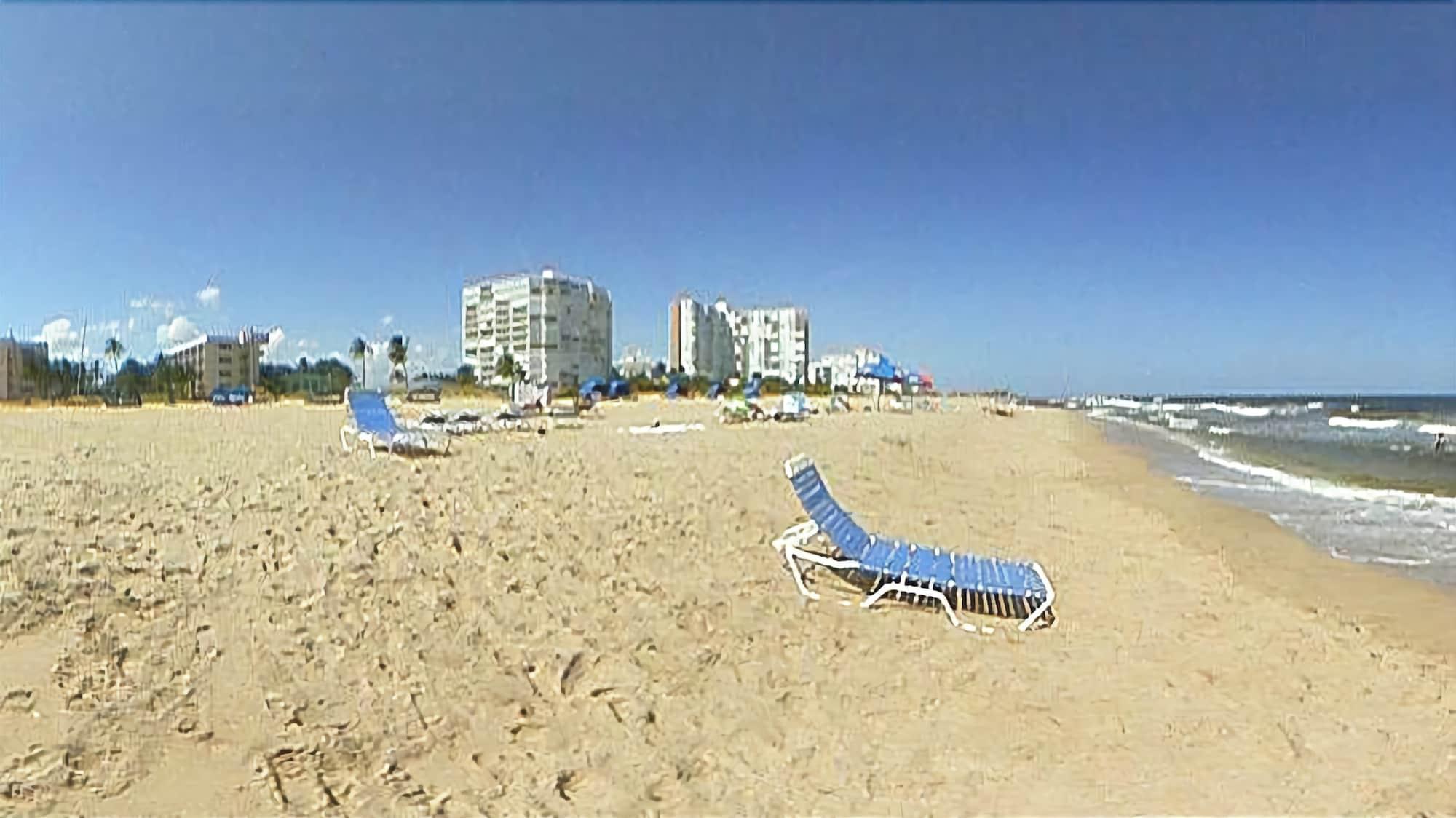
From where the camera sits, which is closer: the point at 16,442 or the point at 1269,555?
the point at 1269,555

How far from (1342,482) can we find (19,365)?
51.6 m

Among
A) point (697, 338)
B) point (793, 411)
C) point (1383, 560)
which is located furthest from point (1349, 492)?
point (697, 338)

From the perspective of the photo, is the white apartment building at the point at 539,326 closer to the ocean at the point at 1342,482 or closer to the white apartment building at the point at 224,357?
the white apartment building at the point at 224,357

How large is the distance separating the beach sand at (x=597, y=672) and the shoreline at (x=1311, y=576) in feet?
0.31

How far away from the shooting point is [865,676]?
435cm

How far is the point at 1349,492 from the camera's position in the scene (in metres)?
15.4

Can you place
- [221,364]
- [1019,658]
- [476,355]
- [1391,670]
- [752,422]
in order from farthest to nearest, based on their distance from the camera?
1. [476,355]
2. [221,364]
3. [752,422]
4. [1391,670]
5. [1019,658]

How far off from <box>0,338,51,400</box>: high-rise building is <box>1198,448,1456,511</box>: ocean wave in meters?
45.2

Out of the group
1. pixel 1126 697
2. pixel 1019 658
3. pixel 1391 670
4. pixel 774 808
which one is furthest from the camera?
pixel 1391 670

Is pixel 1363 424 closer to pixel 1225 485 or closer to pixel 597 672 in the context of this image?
pixel 1225 485

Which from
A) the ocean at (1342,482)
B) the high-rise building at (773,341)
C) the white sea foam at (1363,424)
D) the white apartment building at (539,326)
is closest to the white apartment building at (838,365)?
the high-rise building at (773,341)

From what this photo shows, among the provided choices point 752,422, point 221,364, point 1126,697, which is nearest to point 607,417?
point 752,422

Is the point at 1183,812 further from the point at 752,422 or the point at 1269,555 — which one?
the point at 752,422

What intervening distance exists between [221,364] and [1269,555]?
65.0m
